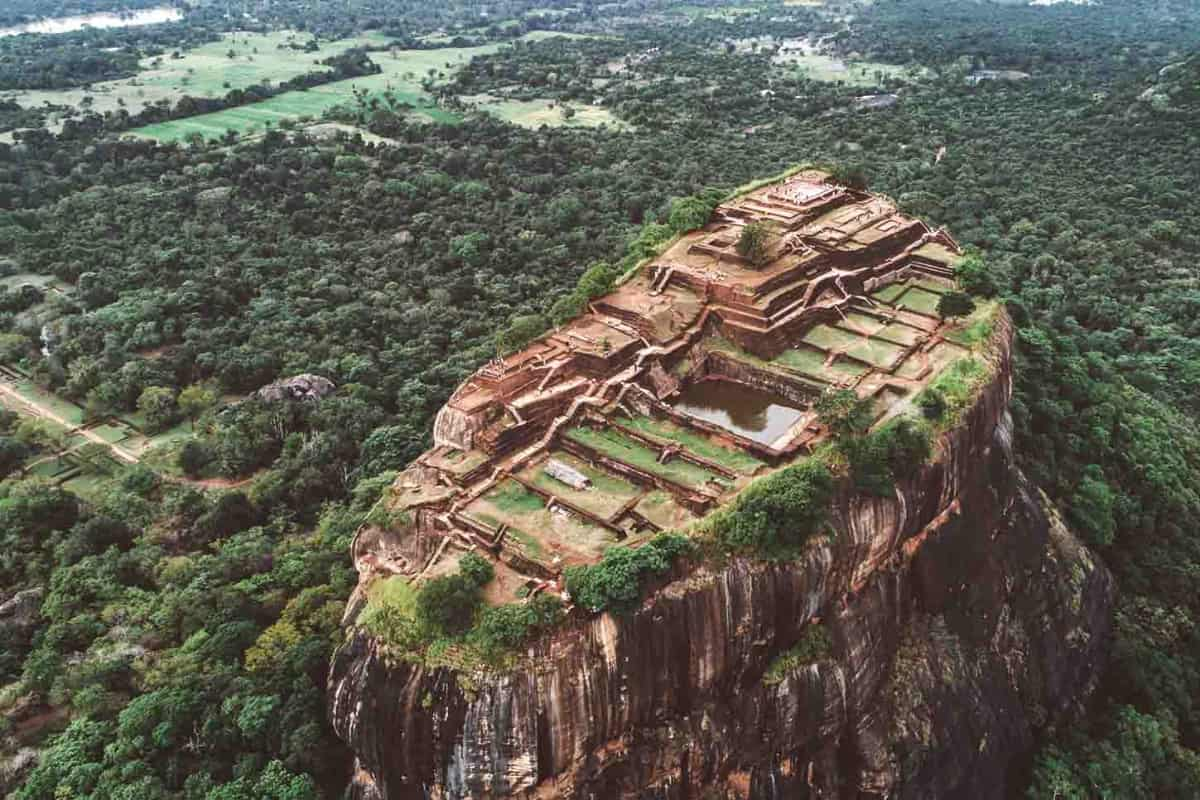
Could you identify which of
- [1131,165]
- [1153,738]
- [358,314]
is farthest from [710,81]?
[1153,738]

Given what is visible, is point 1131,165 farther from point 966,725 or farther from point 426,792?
point 426,792

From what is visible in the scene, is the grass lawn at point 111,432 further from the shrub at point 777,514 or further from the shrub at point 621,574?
the shrub at point 777,514

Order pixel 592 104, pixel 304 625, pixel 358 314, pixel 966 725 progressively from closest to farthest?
1. pixel 966 725
2. pixel 304 625
3. pixel 358 314
4. pixel 592 104

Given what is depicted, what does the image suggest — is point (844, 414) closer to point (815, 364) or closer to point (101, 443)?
point (815, 364)

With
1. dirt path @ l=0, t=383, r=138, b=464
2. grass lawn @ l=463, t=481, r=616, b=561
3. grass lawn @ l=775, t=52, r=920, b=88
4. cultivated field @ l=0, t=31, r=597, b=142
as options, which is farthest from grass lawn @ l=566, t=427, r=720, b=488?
grass lawn @ l=775, t=52, r=920, b=88

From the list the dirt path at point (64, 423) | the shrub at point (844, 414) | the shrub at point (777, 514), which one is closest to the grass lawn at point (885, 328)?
the shrub at point (844, 414)

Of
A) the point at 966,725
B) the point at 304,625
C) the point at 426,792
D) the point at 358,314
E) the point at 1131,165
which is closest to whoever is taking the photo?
the point at 426,792
